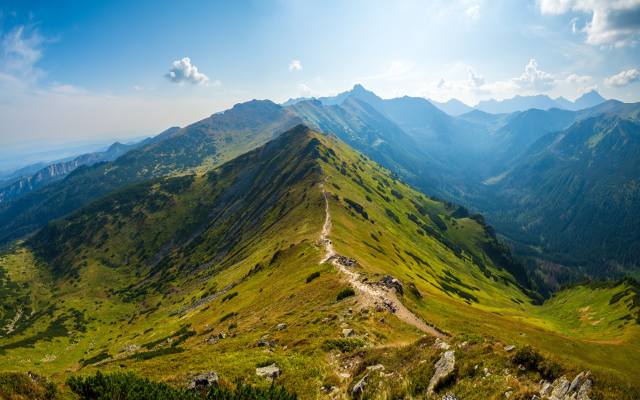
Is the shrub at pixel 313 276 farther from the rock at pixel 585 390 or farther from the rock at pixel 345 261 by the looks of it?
the rock at pixel 585 390

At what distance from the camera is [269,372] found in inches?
1156

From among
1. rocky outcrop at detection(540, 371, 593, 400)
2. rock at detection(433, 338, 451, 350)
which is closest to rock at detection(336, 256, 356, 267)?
rock at detection(433, 338, 451, 350)

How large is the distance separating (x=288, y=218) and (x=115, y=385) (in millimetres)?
143187

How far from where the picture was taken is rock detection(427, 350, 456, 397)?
20.8 m

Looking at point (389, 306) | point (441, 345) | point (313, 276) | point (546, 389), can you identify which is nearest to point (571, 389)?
point (546, 389)

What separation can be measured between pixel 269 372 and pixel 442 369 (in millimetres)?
14657

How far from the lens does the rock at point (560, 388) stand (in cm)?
1644

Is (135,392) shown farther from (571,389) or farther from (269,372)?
(571,389)

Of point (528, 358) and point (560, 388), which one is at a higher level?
point (560, 388)

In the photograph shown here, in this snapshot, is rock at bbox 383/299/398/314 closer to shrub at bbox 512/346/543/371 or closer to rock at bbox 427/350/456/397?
rock at bbox 427/350/456/397

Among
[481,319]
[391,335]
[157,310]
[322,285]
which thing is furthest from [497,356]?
[157,310]

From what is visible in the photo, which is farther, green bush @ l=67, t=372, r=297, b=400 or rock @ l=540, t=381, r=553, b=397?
green bush @ l=67, t=372, r=297, b=400

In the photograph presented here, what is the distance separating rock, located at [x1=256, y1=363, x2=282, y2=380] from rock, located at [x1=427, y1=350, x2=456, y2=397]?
13454mm

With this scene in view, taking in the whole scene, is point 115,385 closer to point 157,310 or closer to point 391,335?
point 391,335
